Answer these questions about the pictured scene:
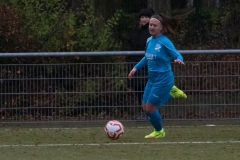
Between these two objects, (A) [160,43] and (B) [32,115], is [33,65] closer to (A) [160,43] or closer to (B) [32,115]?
(B) [32,115]

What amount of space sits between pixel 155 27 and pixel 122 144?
71.4 inches

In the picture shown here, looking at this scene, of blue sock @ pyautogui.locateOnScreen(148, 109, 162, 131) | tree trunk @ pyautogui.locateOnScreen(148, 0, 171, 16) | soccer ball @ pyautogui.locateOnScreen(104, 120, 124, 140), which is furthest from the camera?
tree trunk @ pyautogui.locateOnScreen(148, 0, 171, 16)

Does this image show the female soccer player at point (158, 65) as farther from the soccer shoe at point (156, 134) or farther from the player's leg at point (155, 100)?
the soccer shoe at point (156, 134)

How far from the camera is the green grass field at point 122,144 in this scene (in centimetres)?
922

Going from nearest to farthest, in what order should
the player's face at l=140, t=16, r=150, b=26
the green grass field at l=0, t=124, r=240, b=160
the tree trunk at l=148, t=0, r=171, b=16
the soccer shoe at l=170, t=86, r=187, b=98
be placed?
1. the green grass field at l=0, t=124, r=240, b=160
2. the soccer shoe at l=170, t=86, r=187, b=98
3. the player's face at l=140, t=16, r=150, b=26
4. the tree trunk at l=148, t=0, r=171, b=16

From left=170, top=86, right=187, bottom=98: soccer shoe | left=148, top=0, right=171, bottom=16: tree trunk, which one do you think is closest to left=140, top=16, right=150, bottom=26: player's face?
left=170, top=86, right=187, bottom=98: soccer shoe

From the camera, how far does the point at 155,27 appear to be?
10.6 meters

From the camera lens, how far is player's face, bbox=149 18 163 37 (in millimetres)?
10633

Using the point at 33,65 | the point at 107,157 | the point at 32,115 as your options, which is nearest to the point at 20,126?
the point at 32,115

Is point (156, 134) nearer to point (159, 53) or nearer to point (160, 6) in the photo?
point (159, 53)

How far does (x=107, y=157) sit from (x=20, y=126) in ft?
13.2

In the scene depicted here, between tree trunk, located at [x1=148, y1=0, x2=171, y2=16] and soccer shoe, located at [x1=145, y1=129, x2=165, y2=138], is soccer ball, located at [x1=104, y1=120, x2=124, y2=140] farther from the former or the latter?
tree trunk, located at [x1=148, y1=0, x2=171, y2=16]

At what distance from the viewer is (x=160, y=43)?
34.8 feet

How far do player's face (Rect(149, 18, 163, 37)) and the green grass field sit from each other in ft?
5.28
